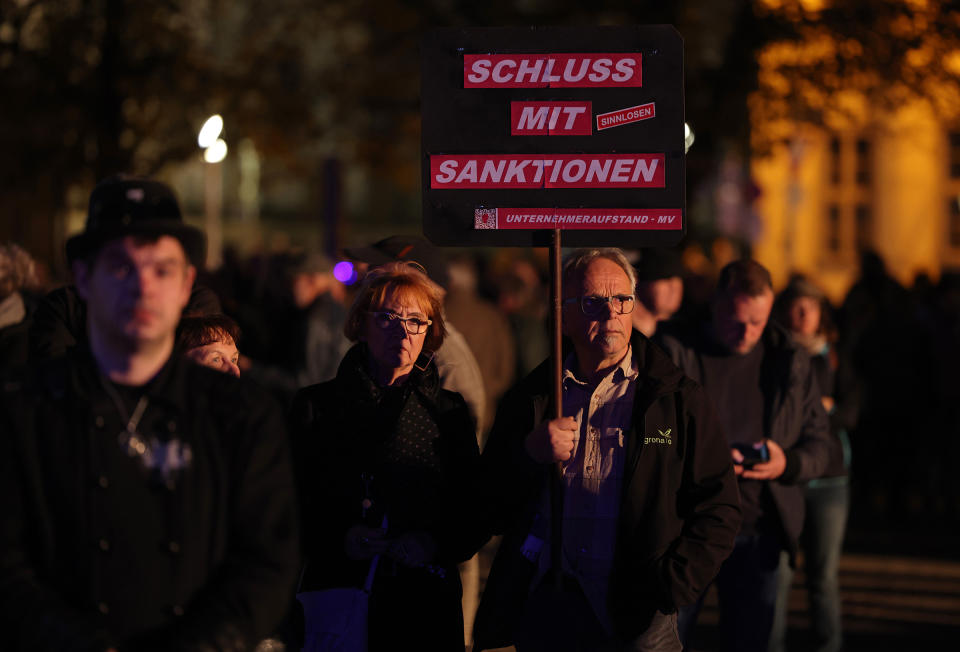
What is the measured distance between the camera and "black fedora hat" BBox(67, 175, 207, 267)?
3.30 m

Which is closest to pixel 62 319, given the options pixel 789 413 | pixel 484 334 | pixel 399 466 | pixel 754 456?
pixel 399 466

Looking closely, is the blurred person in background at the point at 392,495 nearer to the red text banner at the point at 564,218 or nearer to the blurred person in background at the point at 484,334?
the red text banner at the point at 564,218

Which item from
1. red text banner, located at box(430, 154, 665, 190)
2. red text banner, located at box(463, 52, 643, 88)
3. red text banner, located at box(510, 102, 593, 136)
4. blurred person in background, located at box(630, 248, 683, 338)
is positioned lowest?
blurred person in background, located at box(630, 248, 683, 338)

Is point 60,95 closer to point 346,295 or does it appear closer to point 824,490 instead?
point 346,295

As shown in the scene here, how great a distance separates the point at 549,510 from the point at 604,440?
0.91 ft

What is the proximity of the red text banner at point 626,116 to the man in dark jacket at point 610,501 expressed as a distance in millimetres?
495

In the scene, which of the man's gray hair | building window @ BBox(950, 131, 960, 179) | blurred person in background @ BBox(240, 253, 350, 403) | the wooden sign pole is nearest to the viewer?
the wooden sign pole

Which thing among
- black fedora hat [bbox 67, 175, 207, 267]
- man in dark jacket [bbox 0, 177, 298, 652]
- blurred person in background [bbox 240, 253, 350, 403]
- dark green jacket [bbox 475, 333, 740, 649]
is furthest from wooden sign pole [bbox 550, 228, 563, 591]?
blurred person in background [bbox 240, 253, 350, 403]

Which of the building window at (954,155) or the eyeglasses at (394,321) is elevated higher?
the building window at (954,155)

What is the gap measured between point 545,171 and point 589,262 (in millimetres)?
394

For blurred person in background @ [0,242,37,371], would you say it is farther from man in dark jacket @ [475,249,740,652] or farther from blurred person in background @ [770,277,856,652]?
blurred person in background @ [770,277,856,652]

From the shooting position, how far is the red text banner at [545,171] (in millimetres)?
4520

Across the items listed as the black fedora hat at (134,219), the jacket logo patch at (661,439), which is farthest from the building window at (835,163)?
the black fedora hat at (134,219)

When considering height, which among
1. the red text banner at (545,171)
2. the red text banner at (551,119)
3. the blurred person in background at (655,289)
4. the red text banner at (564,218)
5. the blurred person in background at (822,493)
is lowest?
the blurred person in background at (822,493)
